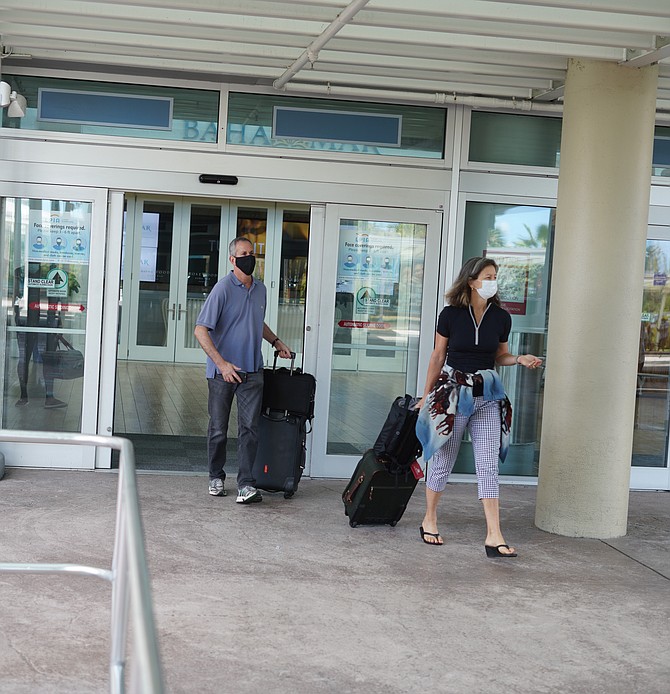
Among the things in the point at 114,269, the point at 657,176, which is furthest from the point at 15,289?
the point at 657,176

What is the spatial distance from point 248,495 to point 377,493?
1.01m

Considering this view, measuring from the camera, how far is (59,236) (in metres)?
7.56

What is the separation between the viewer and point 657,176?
8.11 meters

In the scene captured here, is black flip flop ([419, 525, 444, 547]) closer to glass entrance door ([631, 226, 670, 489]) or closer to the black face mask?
the black face mask

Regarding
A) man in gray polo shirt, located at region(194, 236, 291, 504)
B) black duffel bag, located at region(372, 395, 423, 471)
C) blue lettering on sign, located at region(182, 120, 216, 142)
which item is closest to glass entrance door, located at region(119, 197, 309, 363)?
blue lettering on sign, located at region(182, 120, 216, 142)

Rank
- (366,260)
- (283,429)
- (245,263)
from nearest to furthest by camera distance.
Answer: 1. (245,263)
2. (283,429)
3. (366,260)

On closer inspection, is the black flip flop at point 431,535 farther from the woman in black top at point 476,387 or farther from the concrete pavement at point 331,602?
the woman in black top at point 476,387

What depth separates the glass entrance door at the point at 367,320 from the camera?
7.79m

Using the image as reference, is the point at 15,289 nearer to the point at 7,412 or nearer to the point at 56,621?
the point at 7,412

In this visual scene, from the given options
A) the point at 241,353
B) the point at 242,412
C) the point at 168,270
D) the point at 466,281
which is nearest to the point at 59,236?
the point at 241,353

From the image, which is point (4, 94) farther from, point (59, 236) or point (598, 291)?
point (598, 291)

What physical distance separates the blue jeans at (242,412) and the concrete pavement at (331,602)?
31cm

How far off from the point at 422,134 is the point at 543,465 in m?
2.84

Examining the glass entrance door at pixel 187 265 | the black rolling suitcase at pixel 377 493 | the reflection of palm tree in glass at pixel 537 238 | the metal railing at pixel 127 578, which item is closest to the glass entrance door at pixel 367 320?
the reflection of palm tree in glass at pixel 537 238
